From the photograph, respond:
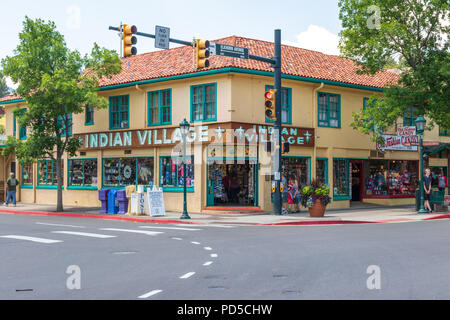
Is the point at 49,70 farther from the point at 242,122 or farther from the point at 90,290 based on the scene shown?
the point at 90,290

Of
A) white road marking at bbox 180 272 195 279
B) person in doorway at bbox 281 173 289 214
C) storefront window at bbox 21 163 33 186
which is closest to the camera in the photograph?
white road marking at bbox 180 272 195 279

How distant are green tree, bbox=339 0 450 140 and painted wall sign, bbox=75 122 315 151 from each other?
11.4ft

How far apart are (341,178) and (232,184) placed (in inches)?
242

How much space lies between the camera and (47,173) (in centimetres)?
3200

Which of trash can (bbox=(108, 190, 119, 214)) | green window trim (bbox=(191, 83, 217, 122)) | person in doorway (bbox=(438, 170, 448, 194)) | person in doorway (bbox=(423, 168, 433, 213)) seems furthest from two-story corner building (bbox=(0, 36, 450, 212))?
person in doorway (bbox=(423, 168, 433, 213))

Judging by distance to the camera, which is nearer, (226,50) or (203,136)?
(226,50)

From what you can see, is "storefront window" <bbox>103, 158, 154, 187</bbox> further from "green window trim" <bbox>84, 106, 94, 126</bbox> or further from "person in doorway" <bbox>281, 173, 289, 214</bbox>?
"person in doorway" <bbox>281, 173, 289, 214</bbox>

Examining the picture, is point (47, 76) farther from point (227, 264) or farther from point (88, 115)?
point (227, 264)

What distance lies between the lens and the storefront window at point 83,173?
2938 cm

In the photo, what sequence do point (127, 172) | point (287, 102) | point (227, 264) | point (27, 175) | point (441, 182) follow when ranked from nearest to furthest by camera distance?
point (227, 264), point (287, 102), point (127, 172), point (441, 182), point (27, 175)

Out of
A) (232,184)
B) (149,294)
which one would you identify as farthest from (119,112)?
(149,294)

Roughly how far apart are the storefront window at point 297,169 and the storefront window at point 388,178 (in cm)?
489

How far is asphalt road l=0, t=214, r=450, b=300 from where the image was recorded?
7.59 meters

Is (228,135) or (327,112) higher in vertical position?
(327,112)
